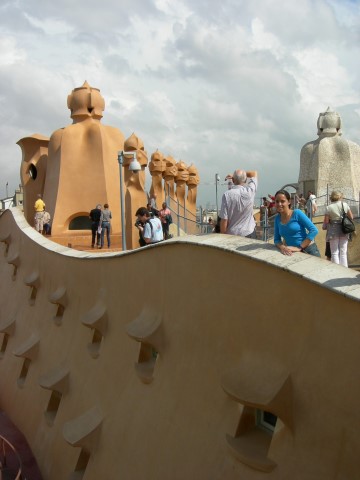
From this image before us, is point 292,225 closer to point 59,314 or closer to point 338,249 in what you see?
point 338,249

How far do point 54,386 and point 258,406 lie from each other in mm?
4113

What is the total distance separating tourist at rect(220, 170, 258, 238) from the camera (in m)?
4.51

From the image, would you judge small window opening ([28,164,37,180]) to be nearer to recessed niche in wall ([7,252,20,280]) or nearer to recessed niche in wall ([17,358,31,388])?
recessed niche in wall ([7,252,20,280])

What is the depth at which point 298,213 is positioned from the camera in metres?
3.99

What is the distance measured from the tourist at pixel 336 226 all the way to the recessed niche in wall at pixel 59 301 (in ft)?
12.1

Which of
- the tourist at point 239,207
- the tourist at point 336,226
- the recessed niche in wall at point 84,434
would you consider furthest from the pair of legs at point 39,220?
the tourist at point 239,207

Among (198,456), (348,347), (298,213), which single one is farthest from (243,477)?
(298,213)

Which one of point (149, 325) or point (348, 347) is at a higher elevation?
point (348, 347)

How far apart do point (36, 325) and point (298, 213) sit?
5.88 meters

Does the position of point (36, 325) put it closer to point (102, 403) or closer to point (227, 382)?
point (102, 403)

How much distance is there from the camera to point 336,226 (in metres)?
5.70

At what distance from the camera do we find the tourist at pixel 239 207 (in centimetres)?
451

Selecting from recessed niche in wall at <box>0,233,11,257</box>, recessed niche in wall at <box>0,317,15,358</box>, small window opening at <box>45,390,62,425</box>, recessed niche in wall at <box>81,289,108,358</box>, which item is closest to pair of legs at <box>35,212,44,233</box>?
recessed niche in wall at <box>0,233,11,257</box>

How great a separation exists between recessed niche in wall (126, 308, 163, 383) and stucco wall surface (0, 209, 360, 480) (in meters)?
0.01
